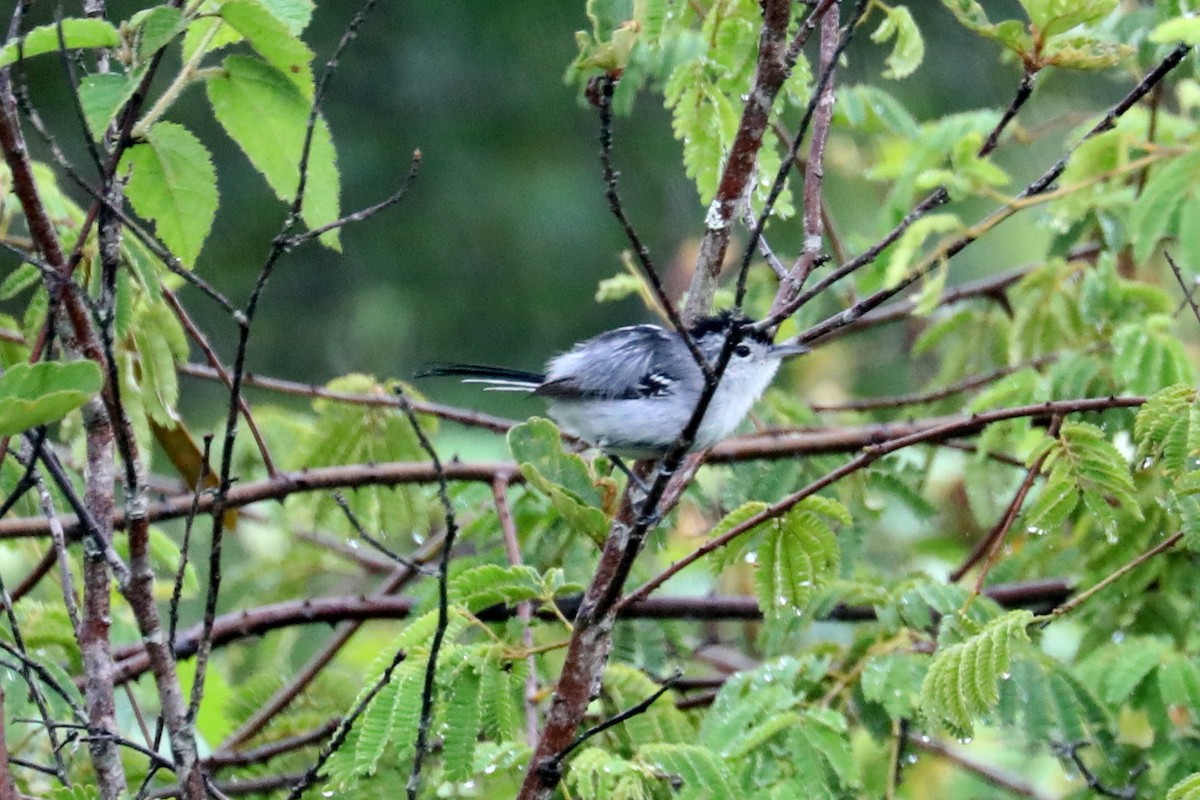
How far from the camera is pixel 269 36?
1.79 m

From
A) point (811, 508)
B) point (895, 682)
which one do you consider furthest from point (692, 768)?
point (895, 682)

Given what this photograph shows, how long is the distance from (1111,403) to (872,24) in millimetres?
5883

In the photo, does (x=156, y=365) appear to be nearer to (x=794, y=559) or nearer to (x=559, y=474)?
(x=559, y=474)

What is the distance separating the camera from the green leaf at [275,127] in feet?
6.21

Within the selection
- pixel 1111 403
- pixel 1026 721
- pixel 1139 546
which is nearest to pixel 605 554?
pixel 1111 403

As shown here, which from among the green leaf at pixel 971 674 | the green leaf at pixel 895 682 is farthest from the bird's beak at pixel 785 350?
the green leaf at pixel 971 674

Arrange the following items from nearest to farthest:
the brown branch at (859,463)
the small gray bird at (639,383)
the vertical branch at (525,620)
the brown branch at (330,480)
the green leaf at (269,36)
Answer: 1. the green leaf at (269,36)
2. the brown branch at (859,463)
3. the vertical branch at (525,620)
4. the brown branch at (330,480)
5. the small gray bird at (639,383)

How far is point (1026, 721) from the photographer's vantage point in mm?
2654

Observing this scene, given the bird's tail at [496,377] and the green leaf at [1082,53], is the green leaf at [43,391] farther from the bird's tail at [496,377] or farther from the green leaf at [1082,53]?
the bird's tail at [496,377]

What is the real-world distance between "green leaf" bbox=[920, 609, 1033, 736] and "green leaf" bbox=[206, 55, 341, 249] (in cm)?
122

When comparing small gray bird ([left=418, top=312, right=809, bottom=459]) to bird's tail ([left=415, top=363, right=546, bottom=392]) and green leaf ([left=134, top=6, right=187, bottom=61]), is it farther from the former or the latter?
green leaf ([left=134, top=6, right=187, bottom=61])

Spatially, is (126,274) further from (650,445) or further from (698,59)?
(650,445)

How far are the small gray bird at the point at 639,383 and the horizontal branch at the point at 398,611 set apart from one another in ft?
1.34

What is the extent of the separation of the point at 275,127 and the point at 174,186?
8.1 inches
